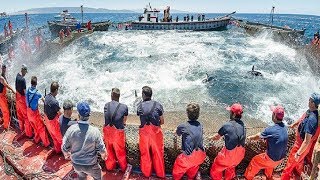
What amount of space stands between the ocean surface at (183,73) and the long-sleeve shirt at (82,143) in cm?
1049

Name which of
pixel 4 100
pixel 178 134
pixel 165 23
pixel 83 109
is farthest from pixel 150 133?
pixel 165 23

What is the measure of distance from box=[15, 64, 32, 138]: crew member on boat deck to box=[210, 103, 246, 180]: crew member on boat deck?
460 cm

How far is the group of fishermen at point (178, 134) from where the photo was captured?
467cm

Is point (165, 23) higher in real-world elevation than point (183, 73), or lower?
higher

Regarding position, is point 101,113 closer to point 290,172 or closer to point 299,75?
point 290,172

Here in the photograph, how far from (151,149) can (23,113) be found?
11.7 ft

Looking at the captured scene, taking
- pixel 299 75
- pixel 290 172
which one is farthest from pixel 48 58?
pixel 290 172

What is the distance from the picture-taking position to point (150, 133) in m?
5.67

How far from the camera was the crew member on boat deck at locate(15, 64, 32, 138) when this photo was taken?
7.05 m

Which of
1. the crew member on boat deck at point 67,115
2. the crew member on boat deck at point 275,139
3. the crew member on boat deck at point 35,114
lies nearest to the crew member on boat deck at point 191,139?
the crew member on boat deck at point 275,139

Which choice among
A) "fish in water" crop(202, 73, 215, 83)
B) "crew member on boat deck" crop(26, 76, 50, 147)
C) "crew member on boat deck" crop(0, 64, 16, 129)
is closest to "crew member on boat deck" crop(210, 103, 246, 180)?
"crew member on boat deck" crop(26, 76, 50, 147)

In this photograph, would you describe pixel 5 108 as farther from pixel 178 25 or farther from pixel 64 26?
pixel 178 25

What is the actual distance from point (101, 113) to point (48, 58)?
15.8m

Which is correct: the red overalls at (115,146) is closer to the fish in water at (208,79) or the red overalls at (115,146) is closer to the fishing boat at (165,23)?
the fish in water at (208,79)
